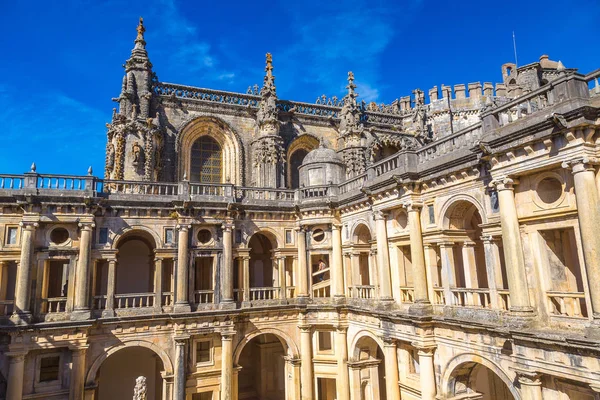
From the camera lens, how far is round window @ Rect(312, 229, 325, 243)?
2445cm

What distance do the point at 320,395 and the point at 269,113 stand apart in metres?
17.1

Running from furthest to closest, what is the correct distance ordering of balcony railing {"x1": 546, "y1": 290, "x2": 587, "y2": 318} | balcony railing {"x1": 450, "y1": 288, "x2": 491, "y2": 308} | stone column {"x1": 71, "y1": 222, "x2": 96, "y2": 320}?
stone column {"x1": 71, "y1": 222, "x2": 96, "y2": 320}
balcony railing {"x1": 450, "y1": 288, "x2": 491, "y2": 308}
balcony railing {"x1": 546, "y1": 290, "x2": 587, "y2": 318}

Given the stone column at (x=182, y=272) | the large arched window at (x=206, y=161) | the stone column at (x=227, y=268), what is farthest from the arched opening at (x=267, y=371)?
the large arched window at (x=206, y=161)

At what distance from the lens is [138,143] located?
23.8 metres

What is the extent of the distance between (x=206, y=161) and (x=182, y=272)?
29.2 ft

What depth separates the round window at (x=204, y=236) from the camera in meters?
22.6

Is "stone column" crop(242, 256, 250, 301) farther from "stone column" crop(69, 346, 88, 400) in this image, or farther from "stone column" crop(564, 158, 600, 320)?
"stone column" crop(564, 158, 600, 320)

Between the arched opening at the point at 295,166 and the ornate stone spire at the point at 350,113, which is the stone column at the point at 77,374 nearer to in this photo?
the arched opening at the point at 295,166

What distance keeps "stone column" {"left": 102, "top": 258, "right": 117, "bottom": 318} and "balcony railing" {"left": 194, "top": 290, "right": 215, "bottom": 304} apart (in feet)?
12.8

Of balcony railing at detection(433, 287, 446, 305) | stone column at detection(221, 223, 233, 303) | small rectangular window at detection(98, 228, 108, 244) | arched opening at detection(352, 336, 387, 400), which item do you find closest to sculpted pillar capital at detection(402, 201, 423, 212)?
balcony railing at detection(433, 287, 446, 305)

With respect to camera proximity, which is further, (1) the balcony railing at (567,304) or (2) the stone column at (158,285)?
(2) the stone column at (158,285)

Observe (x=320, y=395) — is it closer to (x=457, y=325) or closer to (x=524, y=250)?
(x=457, y=325)

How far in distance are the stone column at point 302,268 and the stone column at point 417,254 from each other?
7.99 m

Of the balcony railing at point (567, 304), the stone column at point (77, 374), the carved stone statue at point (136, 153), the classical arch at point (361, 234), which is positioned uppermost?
the carved stone statue at point (136, 153)
